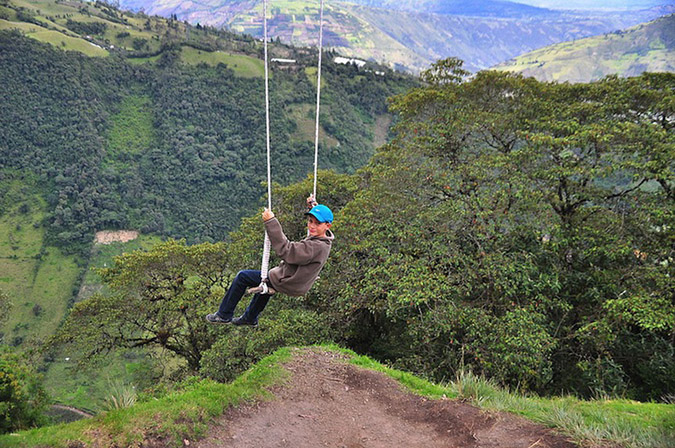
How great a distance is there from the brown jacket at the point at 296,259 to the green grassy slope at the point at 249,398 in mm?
1715

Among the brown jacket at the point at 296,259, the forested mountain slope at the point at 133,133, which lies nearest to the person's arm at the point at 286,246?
the brown jacket at the point at 296,259

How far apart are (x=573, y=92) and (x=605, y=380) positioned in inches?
343

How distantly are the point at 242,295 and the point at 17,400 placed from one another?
8.40m

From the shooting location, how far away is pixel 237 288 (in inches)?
213

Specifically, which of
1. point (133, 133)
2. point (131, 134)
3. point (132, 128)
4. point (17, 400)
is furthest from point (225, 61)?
point (17, 400)

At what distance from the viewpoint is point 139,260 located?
1797 centimetres

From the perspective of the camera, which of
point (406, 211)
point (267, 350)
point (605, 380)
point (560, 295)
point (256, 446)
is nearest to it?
point (256, 446)

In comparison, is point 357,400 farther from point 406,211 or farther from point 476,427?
point 406,211

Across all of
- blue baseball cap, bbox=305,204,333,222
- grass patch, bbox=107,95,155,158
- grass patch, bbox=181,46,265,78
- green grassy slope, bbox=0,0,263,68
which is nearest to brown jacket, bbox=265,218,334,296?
blue baseball cap, bbox=305,204,333,222

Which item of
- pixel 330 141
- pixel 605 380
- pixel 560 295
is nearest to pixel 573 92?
pixel 560 295

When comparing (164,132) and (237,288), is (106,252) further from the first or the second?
(237,288)

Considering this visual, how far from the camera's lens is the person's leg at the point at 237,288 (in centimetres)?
529

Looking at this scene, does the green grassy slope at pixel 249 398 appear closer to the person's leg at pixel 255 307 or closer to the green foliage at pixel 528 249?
the person's leg at pixel 255 307

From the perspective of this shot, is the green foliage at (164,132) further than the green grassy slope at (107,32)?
No
